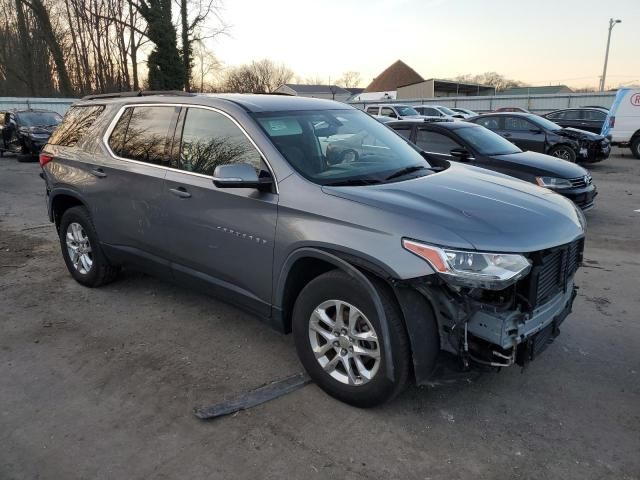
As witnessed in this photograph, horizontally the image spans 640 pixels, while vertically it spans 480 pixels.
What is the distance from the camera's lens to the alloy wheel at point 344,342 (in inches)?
114

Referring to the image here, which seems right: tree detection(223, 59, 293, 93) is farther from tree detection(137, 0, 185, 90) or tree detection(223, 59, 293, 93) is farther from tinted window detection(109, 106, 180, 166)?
tinted window detection(109, 106, 180, 166)

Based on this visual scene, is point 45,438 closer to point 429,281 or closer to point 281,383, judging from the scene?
point 281,383

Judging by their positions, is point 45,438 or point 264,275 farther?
point 264,275

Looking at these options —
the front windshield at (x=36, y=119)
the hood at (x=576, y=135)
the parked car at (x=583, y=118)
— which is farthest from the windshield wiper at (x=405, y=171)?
the front windshield at (x=36, y=119)

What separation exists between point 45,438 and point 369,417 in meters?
1.86

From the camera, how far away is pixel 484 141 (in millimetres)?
8039

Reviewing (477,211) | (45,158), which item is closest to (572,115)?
(477,211)

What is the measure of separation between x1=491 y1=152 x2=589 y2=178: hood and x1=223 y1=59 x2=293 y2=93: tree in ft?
226

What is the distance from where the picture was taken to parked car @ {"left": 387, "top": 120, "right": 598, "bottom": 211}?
7.36 metres

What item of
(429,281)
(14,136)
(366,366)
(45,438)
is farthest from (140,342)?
(14,136)

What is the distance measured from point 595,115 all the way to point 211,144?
1864 cm

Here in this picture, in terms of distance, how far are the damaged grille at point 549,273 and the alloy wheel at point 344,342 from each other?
88cm

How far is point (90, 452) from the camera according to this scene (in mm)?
2705

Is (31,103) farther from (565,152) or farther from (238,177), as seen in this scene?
(238,177)
